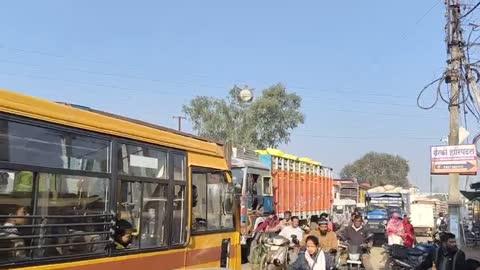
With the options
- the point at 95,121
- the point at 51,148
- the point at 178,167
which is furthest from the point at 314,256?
the point at 51,148

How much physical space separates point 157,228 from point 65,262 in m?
1.54

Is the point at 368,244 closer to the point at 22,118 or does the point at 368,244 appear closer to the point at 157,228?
the point at 157,228

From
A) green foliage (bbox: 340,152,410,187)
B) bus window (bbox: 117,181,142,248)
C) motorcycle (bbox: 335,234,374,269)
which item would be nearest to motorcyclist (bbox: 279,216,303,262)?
motorcycle (bbox: 335,234,374,269)

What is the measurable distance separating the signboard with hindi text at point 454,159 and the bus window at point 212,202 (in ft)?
35.3

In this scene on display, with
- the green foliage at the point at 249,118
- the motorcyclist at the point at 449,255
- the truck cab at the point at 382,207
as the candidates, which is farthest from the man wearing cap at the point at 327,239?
the green foliage at the point at 249,118

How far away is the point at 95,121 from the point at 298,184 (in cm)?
1718

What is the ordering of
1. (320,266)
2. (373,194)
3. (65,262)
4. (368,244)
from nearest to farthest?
(65,262) < (320,266) < (368,244) < (373,194)

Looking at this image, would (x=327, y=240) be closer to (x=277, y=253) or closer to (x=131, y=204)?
(x=277, y=253)

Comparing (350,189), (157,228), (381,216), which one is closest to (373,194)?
(381,216)

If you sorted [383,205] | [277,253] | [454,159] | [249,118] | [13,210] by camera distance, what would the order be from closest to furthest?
1. [13,210]
2. [277,253]
3. [454,159]
4. [383,205]
5. [249,118]

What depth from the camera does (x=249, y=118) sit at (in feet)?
177

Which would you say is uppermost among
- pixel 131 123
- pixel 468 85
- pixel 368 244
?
pixel 468 85

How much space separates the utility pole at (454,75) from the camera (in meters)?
18.0

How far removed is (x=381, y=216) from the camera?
31656 mm
